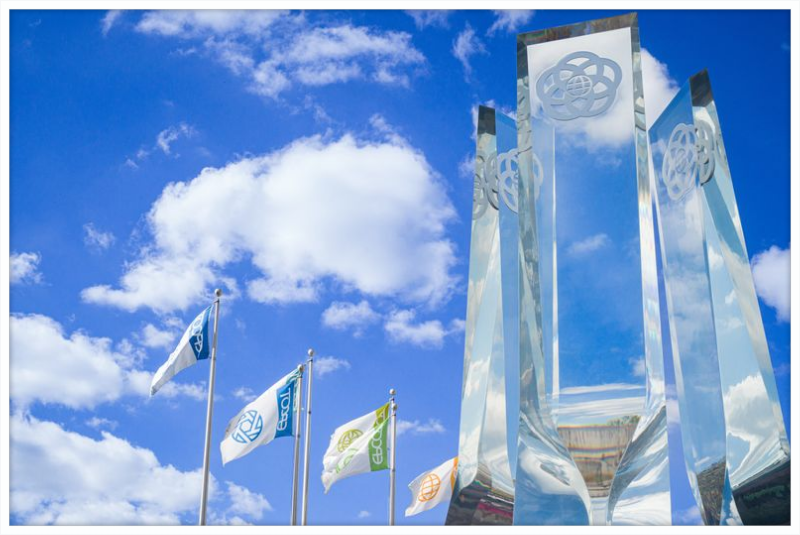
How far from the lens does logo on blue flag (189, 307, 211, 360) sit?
801 inches

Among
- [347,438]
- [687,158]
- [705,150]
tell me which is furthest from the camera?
[347,438]

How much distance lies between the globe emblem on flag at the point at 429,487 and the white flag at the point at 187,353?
7.82m

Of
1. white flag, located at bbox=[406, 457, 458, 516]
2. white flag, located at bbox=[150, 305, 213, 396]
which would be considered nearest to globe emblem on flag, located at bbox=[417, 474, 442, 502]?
white flag, located at bbox=[406, 457, 458, 516]

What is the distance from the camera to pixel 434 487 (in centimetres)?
2503

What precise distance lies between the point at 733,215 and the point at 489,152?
5662 millimetres

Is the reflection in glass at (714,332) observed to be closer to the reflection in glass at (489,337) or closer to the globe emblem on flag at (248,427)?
the reflection in glass at (489,337)

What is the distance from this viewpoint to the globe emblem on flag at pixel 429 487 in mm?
25000

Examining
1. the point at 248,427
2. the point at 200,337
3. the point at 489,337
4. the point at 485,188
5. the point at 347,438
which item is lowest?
the point at 248,427

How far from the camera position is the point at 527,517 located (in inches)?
657

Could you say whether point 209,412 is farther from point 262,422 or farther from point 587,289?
point 587,289

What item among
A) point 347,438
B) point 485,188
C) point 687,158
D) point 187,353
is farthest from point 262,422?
point 687,158

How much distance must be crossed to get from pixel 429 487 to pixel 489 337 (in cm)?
730

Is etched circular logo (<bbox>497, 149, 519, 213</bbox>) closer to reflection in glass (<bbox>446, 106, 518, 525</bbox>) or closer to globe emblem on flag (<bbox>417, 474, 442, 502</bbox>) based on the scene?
reflection in glass (<bbox>446, 106, 518, 525</bbox>)

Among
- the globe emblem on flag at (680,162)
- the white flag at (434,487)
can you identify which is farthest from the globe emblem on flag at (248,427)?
the globe emblem on flag at (680,162)
